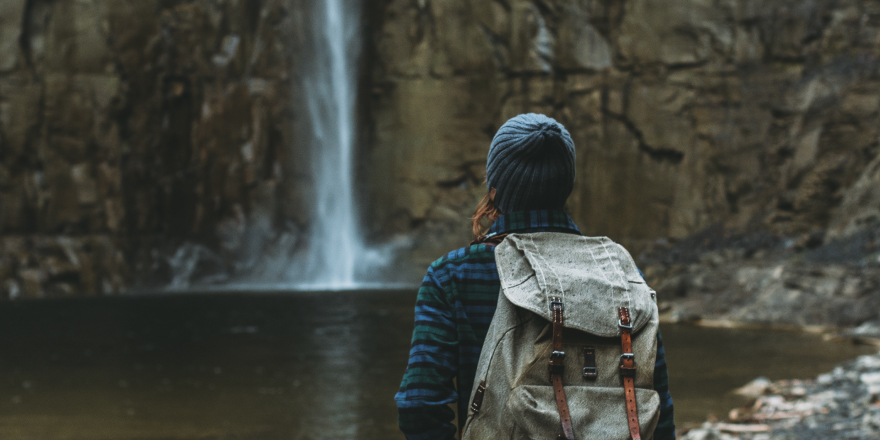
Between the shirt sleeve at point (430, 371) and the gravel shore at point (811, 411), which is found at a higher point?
the shirt sleeve at point (430, 371)

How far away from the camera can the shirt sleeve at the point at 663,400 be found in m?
2.25

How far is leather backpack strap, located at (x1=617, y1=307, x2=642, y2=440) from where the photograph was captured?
2.05 meters

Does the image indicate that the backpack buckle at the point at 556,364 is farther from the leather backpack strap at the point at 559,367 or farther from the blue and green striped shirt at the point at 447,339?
the blue and green striped shirt at the point at 447,339

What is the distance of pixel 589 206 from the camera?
42.2m

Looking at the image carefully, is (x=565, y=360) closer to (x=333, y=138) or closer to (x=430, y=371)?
(x=430, y=371)

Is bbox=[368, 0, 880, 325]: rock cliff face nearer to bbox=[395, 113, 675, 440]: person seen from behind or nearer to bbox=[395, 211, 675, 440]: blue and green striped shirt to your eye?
bbox=[395, 113, 675, 440]: person seen from behind

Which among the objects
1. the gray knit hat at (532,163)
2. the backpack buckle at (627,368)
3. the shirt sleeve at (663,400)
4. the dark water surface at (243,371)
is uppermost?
the gray knit hat at (532,163)

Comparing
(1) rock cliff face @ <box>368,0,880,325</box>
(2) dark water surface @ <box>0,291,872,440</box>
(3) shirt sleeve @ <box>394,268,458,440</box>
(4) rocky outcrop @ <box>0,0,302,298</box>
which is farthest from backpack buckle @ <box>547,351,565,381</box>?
(4) rocky outcrop @ <box>0,0,302,298</box>

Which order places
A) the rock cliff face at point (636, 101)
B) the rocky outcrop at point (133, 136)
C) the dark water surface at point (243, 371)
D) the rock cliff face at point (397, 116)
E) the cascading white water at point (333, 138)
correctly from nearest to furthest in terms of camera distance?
the dark water surface at point (243, 371), the rock cliff face at point (636, 101), the rocky outcrop at point (133, 136), the rock cliff face at point (397, 116), the cascading white water at point (333, 138)

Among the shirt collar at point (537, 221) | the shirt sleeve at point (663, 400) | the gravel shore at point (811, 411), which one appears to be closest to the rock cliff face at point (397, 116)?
the gravel shore at point (811, 411)

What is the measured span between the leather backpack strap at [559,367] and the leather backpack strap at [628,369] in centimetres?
15

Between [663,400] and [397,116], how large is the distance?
42.2 m

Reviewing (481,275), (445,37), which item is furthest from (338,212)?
(481,275)

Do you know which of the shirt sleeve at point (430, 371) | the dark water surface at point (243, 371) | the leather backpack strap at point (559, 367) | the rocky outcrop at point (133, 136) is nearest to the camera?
the leather backpack strap at point (559, 367)
